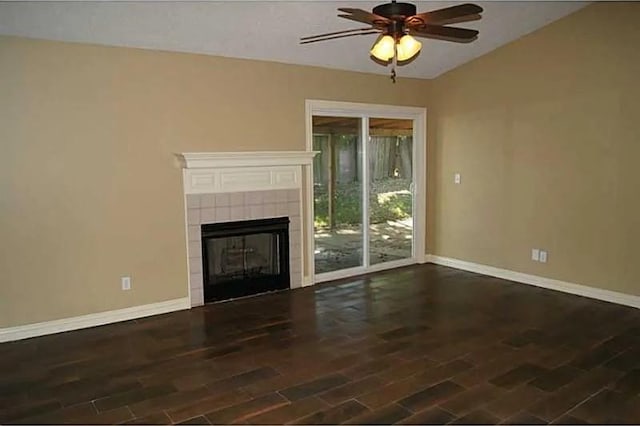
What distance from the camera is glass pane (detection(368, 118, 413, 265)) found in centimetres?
628

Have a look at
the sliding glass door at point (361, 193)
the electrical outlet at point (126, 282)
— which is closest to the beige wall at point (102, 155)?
the electrical outlet at point (126, 282)

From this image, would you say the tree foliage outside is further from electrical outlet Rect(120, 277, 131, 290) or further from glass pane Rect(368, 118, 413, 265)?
electrical outlet Rect(120, 277, 131, 290)

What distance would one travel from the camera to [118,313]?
14.9 ft

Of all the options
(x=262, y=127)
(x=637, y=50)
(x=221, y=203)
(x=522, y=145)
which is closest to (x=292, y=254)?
(x=221, y=203)

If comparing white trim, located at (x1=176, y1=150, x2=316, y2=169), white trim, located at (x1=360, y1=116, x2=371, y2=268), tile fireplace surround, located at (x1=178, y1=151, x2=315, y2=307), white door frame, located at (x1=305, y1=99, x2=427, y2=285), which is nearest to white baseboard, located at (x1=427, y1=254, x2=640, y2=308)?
white door frame, located at (x1=305, y1=99, x2=427, y2=285)

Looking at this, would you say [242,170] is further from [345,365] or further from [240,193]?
[345,365]

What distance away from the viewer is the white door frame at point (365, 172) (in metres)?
5.61

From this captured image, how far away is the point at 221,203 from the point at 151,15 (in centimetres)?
185

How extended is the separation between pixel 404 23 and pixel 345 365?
2.31 metres

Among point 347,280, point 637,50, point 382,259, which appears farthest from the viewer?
point 382,259

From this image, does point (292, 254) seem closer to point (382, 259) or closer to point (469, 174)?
point (382, 259)

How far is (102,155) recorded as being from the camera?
4.36 metres

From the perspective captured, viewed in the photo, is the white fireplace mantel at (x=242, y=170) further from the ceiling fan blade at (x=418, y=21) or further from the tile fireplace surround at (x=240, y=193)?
the ceiling fan blade at (x=418, y=21)

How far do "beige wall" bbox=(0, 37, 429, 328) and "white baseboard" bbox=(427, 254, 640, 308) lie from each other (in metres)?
2.93
